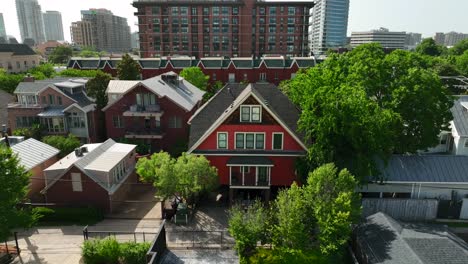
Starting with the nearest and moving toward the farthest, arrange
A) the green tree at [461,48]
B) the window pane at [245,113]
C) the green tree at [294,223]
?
the green tree at [294,223], the window pane at [245,113], the green tree at [461,48]

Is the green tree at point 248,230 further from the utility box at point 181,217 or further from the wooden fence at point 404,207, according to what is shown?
the wooden fence at point 404,207

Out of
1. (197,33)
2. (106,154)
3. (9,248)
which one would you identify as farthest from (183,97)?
(197,33)

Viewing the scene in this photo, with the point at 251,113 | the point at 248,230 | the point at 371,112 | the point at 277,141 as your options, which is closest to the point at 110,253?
the point at 248,230

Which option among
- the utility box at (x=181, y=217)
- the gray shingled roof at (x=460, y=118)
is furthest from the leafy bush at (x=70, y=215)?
the gray shingled roof at (x=460, y=118)

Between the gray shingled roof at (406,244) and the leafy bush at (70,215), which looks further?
the leafy bush at (70,215)

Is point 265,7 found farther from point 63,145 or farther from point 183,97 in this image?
point 63,145

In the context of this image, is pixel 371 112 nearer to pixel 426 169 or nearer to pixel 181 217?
pixel 426 169
